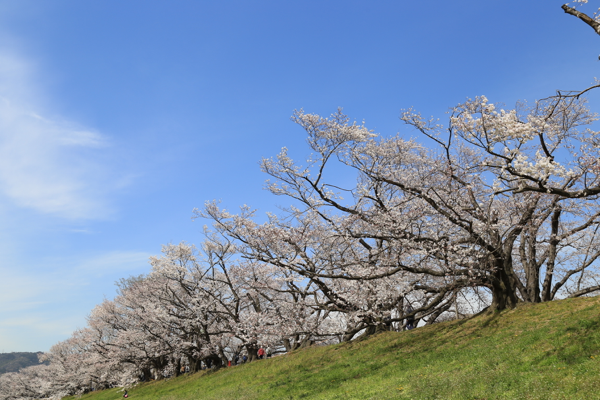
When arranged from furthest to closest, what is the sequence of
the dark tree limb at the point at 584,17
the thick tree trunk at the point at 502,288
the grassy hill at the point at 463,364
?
1. the thick tree trunk at the point at 502,288
2. the grassy hill at the point at 463,364
3. the dark tree limb at the point at 584,17

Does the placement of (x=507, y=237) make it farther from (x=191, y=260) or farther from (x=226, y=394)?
(x=191, y=260)

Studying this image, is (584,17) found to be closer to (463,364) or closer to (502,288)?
(463,364)

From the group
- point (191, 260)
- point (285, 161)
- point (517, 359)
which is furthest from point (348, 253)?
point (191, 260)

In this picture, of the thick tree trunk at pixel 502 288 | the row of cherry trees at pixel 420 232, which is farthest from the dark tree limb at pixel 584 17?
the thick tree trunk at pixel 502 288

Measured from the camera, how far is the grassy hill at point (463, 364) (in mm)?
10430

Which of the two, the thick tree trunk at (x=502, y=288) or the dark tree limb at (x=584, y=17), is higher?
the dark tree limb at (x=584, y=17)

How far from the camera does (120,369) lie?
1977 inches

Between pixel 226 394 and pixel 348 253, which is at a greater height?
pixel 348 253

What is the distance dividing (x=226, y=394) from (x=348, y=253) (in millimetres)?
10123

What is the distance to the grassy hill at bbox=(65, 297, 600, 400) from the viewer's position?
34.2 ft

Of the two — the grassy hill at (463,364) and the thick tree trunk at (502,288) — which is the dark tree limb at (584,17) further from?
the thick tree trunk at (502,288)

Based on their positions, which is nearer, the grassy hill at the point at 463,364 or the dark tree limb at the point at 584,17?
the dark tree limb at the point at 584,17

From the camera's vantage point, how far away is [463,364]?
45.4ft

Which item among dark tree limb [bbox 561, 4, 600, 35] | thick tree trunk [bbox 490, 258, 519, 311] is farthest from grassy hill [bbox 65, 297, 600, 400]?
dark tree limb [bbox 561, 4, 600, 35]
